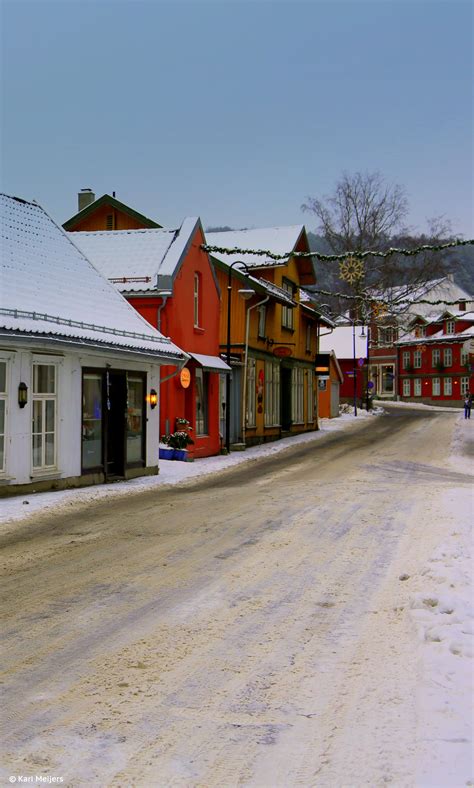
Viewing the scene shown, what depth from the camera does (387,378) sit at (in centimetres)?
7919

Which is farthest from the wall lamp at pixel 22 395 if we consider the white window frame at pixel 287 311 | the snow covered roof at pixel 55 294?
the white window frame at pixel 287 311

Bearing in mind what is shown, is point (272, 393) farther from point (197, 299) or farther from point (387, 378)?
point (387, 378)

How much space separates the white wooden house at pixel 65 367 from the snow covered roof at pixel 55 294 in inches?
1.1

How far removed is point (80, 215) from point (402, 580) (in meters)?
20.4

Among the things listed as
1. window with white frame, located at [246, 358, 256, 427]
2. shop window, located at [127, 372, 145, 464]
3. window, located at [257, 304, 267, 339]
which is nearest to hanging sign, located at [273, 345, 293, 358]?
window, located at [257, 304, 267, 339]

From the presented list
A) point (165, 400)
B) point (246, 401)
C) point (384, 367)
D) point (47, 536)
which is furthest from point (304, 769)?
point (384, 367)

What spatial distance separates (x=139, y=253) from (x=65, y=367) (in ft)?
26.4

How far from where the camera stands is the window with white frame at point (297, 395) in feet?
111

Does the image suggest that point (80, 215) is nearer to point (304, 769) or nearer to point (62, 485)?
point (62, 485)

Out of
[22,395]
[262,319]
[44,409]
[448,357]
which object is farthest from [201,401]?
[448,357]

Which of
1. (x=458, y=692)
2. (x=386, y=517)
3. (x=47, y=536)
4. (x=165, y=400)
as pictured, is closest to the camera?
(x=458, y=692)

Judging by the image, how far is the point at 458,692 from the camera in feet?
13.9

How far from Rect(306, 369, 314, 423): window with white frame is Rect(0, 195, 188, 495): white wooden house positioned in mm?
19686

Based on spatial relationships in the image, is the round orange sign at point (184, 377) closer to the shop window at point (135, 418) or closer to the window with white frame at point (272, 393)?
the shop window at point (135, 418)
